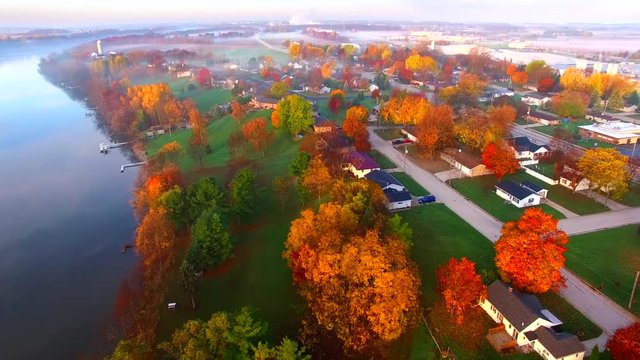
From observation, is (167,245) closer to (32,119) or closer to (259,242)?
(259,242)

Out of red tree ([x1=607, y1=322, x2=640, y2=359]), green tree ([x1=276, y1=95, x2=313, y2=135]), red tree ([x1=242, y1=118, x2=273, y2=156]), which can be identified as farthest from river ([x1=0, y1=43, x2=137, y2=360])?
red tree ([x1=607, y1=322, x2=640, y2=359])

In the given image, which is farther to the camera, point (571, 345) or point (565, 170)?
point (565, 170)

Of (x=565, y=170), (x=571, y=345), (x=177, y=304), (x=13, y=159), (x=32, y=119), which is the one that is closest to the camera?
(x=571, y=345)

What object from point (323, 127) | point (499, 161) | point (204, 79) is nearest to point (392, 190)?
point (499, 161)

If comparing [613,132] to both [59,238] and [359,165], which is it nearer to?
[359,165]

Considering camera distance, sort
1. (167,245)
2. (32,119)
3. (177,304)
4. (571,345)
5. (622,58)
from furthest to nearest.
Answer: (622,58) → (32,119) → (167,245) → (177,304) → (571,345)

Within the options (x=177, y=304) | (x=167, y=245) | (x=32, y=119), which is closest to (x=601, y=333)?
(x=177, y=304)

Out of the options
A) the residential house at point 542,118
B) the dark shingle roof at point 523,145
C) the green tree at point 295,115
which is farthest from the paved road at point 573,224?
the residential house at point 542,118

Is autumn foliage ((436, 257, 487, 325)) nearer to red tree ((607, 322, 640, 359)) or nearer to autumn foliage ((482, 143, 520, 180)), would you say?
red tree ((607, 322, 640, 359))
